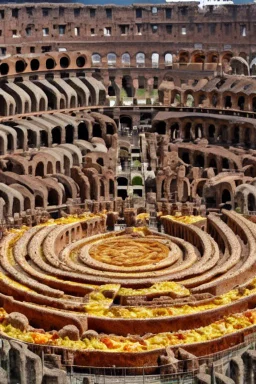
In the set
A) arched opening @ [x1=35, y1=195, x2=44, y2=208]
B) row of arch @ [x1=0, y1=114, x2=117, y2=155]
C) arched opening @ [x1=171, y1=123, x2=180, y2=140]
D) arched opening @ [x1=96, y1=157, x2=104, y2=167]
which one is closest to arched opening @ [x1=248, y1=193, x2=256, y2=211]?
arched opening @ [x1=35, y1=195, x2=44, y2=208]

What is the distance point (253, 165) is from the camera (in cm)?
7044

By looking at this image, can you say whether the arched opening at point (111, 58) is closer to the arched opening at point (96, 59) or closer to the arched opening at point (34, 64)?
the arched opening at point (96, 59)

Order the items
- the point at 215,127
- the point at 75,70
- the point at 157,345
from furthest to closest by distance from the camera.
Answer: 1. the point at 75,70
2. the point at 215,127
3. the point at 157,345

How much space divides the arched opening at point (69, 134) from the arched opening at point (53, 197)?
17.5 m

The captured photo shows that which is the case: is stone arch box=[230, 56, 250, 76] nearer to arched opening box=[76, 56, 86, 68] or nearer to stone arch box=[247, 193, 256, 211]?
arched opening box=[76, 56, 86, 68]

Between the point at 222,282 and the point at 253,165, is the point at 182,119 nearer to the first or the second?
the point at 253,165

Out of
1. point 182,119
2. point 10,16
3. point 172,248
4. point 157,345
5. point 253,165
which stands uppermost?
point 10,16

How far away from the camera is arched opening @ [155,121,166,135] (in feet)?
279

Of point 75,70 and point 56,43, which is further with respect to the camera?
point 56,43

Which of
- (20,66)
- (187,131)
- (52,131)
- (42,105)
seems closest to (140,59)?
(20,66)

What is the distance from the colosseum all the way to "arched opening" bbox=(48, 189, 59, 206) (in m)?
0.10

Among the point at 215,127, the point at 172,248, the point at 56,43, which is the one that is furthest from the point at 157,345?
the point at 56,43

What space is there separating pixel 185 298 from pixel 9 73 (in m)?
49.2

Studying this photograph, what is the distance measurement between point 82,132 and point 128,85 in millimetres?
19555
